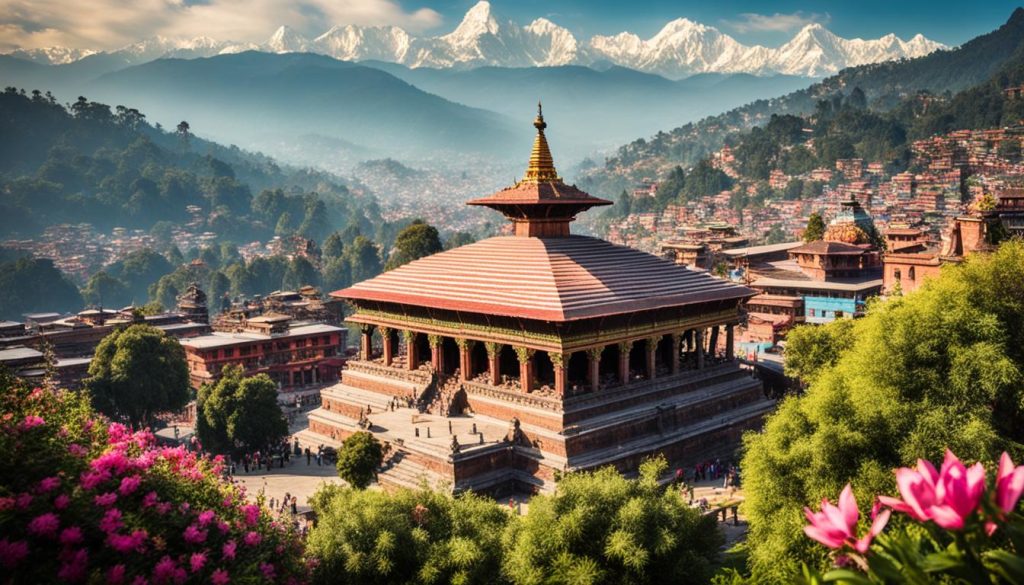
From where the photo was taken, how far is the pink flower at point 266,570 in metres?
10.5

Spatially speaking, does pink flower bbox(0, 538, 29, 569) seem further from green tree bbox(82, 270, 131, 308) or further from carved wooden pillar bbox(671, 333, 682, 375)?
green tree bbox(82, 270, 131, 308)

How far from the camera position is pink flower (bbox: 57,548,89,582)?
339 inches

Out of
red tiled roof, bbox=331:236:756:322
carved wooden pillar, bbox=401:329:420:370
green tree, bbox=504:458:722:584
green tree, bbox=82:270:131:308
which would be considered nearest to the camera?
green tree, bbox=504:458:722:584

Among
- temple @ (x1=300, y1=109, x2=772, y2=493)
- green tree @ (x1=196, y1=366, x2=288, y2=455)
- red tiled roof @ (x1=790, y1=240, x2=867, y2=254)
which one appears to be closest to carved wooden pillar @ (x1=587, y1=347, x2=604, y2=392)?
temple @ (x1=300, y1=109, x2=772, y2=493)

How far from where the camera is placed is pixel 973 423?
15398 mm

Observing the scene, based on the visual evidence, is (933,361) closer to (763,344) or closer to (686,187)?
(763,344)

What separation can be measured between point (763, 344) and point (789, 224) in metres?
73.4

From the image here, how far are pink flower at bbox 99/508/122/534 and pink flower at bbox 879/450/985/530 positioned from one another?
782 centimetres

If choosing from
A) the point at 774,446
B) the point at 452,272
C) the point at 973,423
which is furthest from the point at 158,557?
the point at 452,272

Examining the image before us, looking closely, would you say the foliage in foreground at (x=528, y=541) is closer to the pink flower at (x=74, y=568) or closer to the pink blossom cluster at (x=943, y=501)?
the pink flower at (x=74, y=568)

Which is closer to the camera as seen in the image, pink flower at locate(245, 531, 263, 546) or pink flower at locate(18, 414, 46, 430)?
pink flower at locate(18, 414, 46, 430)

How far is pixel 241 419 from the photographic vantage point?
1130 inches

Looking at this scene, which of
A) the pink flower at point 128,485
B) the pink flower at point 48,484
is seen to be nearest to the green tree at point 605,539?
the pink flower at point 128,485

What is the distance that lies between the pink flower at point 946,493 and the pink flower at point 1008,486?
10 centimetres
